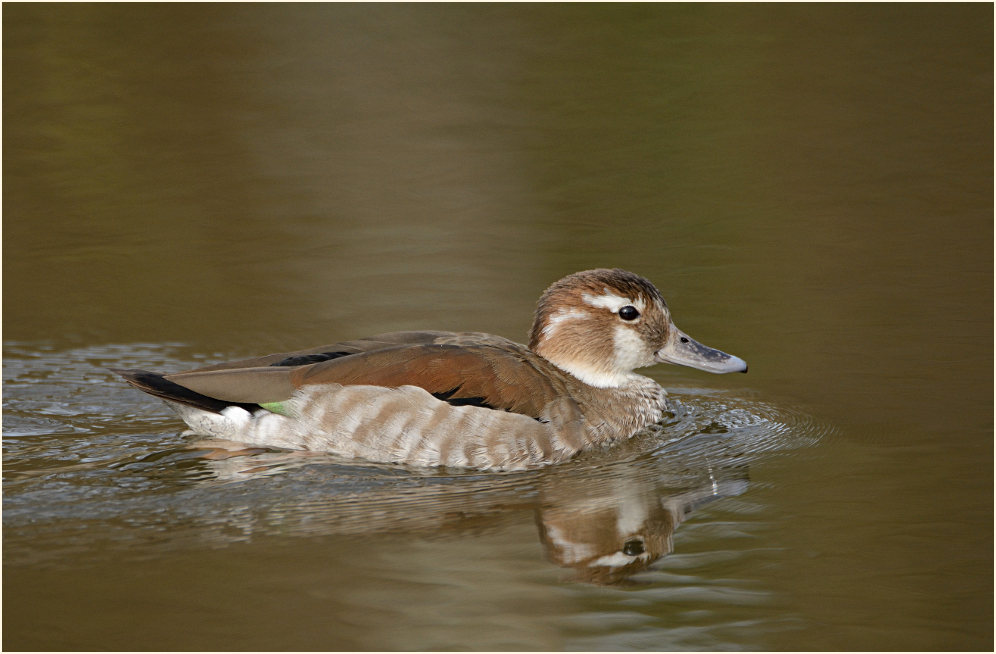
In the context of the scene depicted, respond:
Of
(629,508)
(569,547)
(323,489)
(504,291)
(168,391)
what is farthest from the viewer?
(504,291)

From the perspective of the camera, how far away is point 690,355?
9.75m

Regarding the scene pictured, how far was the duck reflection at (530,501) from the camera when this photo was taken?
24.4 ft

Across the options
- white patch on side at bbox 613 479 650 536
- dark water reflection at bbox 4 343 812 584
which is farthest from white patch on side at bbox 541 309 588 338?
white patch on side at bbox 613 479 650 536

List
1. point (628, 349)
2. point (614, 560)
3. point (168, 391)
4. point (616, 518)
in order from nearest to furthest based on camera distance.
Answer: point (614, 560), point (616, 518), point (168, 391), point (628, 349)

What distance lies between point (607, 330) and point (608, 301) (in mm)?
223

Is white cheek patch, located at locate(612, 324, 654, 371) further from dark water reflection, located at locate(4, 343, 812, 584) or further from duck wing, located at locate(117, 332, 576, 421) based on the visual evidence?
duck wing, located at locate(117, 332, 576, 421)

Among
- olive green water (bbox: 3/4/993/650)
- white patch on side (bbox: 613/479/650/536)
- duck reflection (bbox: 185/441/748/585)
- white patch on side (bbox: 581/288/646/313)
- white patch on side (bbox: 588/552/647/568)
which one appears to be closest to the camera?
olive green water (bbox: 3/4/993/650)

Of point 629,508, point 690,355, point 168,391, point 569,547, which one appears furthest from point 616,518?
point 168,391

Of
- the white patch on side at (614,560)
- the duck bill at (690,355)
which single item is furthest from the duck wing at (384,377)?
Result: the white patch on side at (614,560)

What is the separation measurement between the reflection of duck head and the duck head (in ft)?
3.96

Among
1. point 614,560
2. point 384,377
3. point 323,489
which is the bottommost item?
point 614,560

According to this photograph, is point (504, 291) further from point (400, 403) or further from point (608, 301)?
point (400, 403)

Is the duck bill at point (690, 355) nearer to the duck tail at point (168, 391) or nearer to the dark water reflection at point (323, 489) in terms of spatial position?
the dark water reflection at point (323, 489)

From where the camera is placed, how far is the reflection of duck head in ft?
23.7
